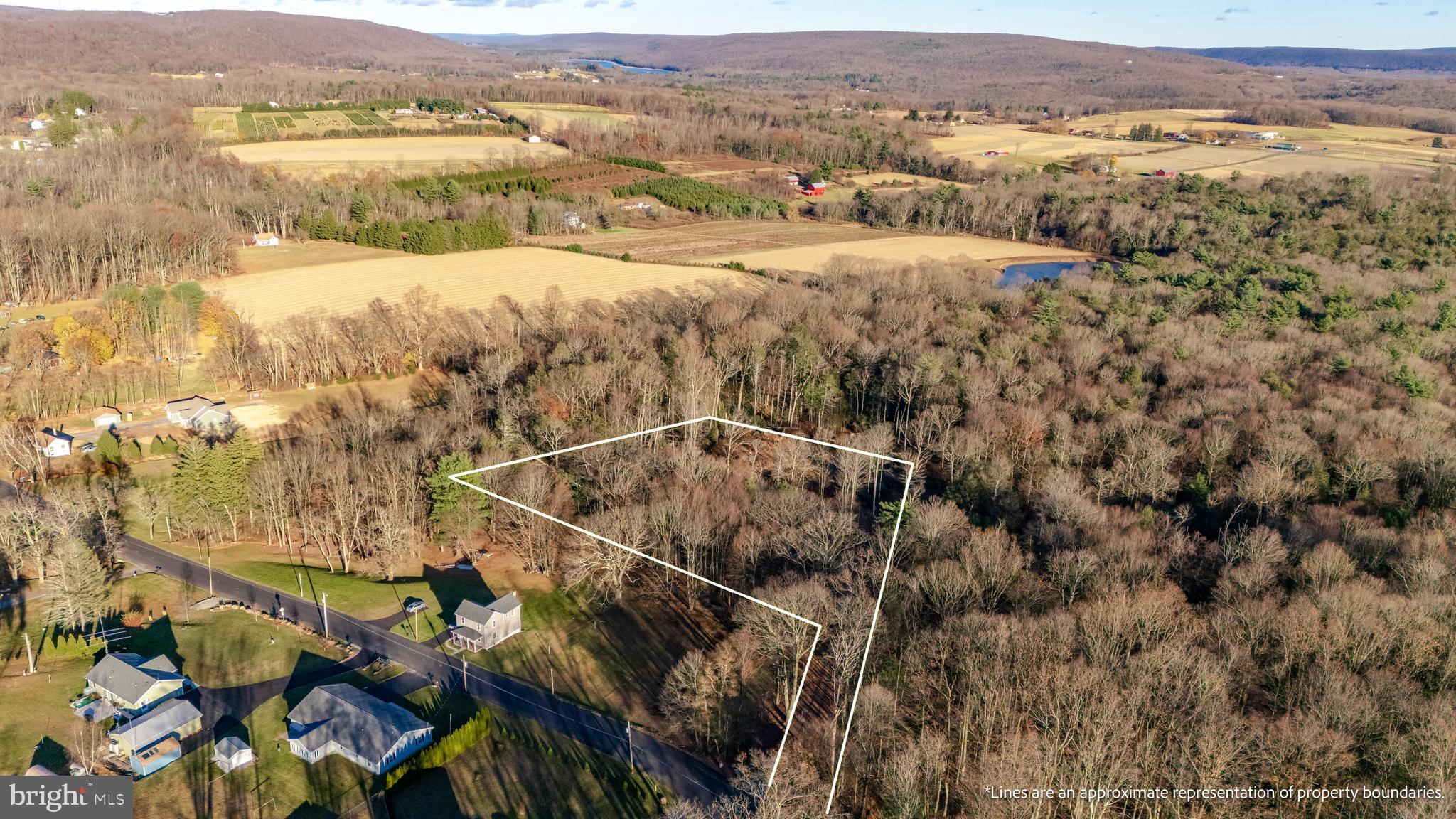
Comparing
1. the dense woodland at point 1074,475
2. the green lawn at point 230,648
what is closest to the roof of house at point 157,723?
the green lawn at point 230,648

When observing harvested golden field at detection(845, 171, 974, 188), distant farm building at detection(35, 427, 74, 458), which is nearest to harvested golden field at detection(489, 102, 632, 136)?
harvested golden field at detection(845, 171, 974, 188)

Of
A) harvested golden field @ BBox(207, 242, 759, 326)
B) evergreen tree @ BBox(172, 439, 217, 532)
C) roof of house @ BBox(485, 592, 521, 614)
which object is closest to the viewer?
roof of house @ BBox(485, 592, 521, 614)

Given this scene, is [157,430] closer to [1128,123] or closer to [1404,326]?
[1404,326]

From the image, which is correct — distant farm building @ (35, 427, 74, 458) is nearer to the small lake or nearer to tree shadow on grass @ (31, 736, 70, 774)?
tree shadow on grass @ (31, 736, 70, 774)

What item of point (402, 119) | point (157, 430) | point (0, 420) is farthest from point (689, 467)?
point (402, 119)

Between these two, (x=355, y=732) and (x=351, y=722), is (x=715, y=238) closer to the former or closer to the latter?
(x=351, y=722)

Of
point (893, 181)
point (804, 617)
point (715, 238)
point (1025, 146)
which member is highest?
point (1025, 146)

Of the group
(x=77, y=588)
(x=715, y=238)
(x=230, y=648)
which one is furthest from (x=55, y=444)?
(x=715, y=238)
